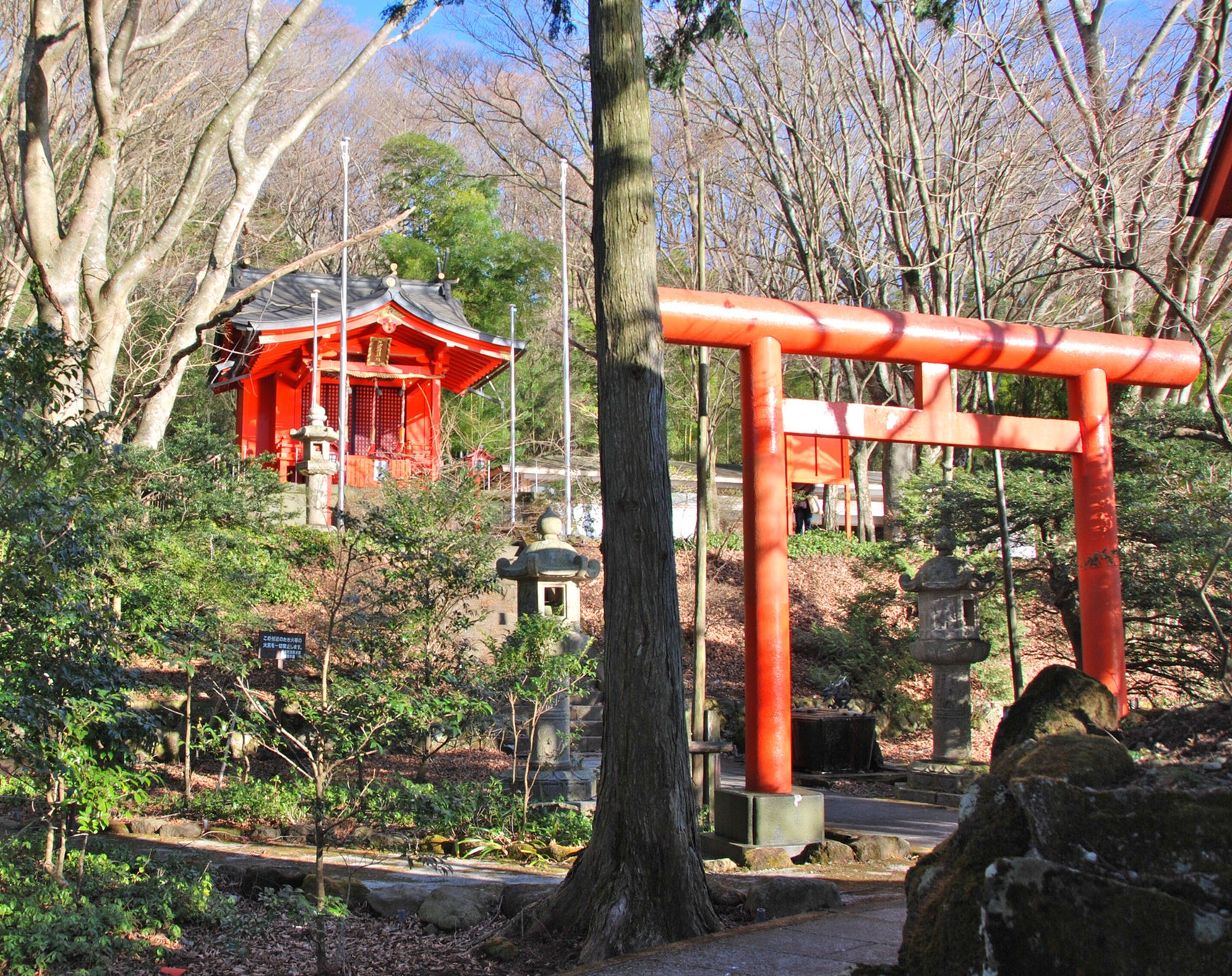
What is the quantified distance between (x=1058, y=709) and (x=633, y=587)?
1.90 meters

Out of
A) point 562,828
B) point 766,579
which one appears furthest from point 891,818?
point 766,579

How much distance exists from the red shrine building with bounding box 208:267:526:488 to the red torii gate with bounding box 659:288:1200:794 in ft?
45.4

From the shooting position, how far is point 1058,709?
385cm

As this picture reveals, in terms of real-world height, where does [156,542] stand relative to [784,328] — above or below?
below

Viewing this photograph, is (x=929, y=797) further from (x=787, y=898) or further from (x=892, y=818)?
(x=787, y=898)

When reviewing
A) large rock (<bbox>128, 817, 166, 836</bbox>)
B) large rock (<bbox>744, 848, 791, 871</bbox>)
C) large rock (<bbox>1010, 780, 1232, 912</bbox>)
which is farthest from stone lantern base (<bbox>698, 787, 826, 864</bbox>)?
large rock (<bbox>1010, 780, 1232, 912</bbox>)

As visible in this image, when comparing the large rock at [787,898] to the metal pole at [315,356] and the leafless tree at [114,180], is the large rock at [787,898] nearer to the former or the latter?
the leafless tree at [114,180]

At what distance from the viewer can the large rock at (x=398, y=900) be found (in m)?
5.25

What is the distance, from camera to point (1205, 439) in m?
10.7

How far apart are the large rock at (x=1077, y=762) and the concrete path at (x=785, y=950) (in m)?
1.07

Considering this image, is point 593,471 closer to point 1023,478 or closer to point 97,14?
point 1023,478

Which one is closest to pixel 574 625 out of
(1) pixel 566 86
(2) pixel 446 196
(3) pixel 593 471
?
(1) pixel 566 86

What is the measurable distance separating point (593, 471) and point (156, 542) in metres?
16.2

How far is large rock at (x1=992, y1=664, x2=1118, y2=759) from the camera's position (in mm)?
3783
